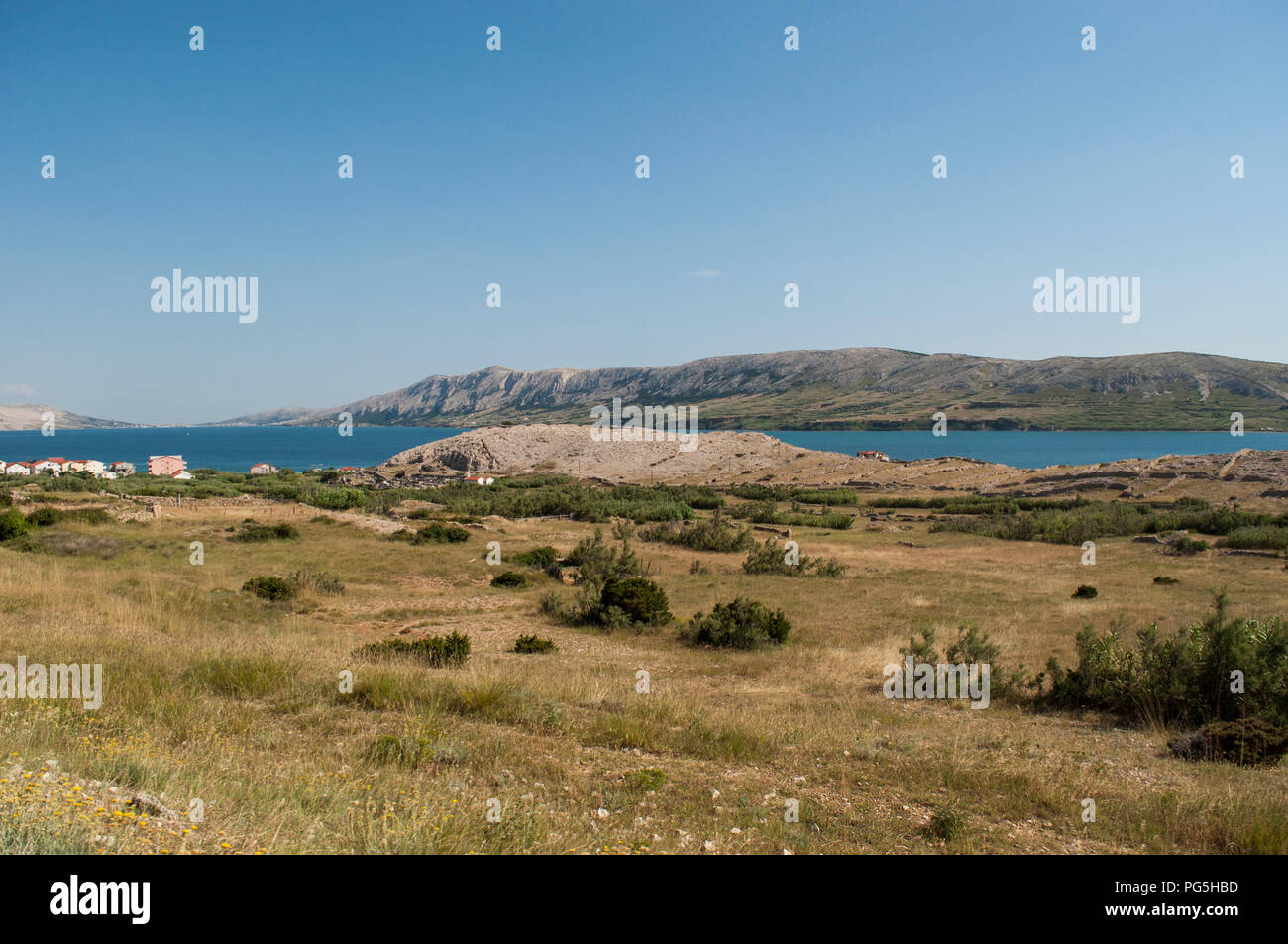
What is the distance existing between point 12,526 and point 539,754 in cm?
2906

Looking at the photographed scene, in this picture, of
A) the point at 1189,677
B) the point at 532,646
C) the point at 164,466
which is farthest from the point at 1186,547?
the point at 164,466

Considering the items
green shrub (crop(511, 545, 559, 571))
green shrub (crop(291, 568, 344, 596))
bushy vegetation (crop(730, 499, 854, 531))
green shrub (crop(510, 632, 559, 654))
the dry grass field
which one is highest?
the dry grass field

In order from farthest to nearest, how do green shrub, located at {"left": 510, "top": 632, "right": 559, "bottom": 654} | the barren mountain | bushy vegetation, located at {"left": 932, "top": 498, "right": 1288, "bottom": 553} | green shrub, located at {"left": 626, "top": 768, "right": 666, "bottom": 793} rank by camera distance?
the barren mountain, bushy vegetation, located at {"left": 932, "top": 498, "right": 1288, "bottom": 553}, green shrub, located at {"left": 510, "top": 632, "right": 559, "bottom": 654}, green shrub, located at {"left": 626, "top": 768, "right": 666, "bottom": 793}

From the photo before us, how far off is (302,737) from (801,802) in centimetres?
474

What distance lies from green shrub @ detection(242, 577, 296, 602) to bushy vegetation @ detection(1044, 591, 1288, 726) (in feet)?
60.6

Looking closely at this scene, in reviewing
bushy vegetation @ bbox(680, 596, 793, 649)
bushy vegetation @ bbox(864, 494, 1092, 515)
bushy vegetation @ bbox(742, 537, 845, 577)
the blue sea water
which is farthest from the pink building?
bushy vegetation @ bbox(680, 596, 793, 649)

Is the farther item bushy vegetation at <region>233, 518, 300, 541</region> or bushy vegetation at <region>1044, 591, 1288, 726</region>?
bushy vegetation at <region>233, 518, 300, 541</region>

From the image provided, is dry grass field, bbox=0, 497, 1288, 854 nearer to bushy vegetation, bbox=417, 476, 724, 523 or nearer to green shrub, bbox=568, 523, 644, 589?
green shrub, bbox=568, 523, 644, 589

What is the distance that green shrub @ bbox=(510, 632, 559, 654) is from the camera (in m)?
14.6

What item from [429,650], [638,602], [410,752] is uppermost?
[410,752]

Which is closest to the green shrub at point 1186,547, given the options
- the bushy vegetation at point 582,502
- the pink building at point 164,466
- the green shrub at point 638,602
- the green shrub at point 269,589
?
the bushy vegetation at point 582,502

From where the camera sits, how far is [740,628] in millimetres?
16031

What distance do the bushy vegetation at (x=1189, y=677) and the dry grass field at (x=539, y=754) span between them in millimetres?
734

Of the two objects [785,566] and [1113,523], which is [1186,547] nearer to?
[1113,523]
